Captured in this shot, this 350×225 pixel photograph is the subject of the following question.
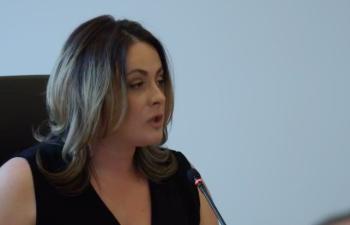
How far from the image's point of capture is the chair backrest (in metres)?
1.05

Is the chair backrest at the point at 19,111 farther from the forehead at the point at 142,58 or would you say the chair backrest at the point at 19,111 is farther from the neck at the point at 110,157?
the forehead at the point at 142,58

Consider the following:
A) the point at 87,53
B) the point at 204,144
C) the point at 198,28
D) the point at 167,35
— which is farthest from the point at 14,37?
the point at 87,53

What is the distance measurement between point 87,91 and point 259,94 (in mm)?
953

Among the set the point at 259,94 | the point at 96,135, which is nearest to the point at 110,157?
the point at 96,135

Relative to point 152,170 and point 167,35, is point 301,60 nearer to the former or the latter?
point 167,35

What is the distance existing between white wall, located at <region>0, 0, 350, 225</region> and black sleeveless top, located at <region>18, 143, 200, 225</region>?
2.23 feet

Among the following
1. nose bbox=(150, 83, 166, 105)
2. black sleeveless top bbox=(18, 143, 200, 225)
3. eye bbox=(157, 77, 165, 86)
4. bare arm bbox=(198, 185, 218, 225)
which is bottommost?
bare arm bbox=(198, 185, 218, 225)

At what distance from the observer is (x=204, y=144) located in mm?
1863

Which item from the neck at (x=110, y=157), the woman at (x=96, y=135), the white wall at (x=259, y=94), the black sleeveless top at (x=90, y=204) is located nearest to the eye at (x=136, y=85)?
the woman at (x=96, y=135)

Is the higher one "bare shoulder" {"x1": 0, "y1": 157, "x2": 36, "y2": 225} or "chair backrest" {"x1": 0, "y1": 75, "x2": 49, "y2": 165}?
"chair backrest" {"x1": 0, "y1": 75, "x2": 49, "y2": 165}

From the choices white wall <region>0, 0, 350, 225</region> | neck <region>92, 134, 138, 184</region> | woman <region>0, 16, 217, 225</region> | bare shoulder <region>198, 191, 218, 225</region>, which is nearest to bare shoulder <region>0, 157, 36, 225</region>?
woman <region>0, 16, 217, 225</region>

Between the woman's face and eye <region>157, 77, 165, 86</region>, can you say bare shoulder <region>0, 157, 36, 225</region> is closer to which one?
the woman's face

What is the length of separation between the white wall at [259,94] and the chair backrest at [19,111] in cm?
78

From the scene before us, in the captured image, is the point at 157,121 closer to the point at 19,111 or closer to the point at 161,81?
the point at 161,81
